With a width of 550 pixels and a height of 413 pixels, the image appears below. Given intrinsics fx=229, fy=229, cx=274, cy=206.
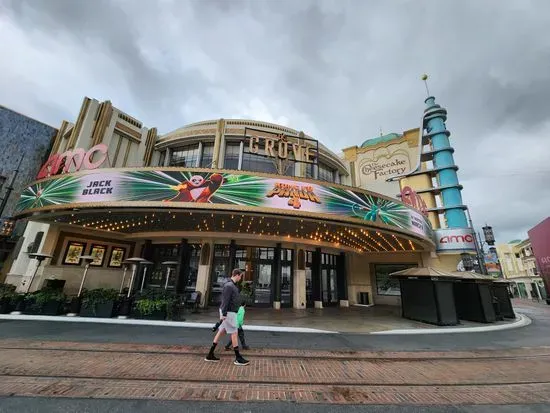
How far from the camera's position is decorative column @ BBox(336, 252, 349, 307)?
20.0 metres

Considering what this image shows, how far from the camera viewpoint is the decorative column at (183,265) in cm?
1609

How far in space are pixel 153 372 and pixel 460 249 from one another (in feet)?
83.3

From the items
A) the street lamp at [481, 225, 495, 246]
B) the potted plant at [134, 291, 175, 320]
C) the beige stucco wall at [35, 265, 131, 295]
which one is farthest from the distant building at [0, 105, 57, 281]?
the street lamp at [481, 225, 495, 246]

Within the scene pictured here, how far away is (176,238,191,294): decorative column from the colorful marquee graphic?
22.2ft

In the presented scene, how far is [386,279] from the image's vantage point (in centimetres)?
2259

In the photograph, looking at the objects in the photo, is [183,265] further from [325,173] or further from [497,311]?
[497,311]

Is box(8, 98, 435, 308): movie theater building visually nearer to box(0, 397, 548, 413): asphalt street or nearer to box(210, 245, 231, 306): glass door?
box(210, 245, 231, 306): glass door

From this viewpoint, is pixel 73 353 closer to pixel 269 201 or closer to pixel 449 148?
pixel 269 201

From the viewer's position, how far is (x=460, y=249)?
21047 mm

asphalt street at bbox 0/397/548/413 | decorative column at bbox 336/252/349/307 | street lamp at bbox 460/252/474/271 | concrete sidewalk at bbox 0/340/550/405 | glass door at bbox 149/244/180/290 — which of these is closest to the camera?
asphalt street at bbox 0/397/548/413

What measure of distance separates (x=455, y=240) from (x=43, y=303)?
2980 centimetres

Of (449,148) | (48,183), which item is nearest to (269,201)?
(48,183)

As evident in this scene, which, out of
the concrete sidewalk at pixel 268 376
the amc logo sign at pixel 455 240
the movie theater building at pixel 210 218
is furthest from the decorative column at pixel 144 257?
the amc logo sign at pixel 455 240

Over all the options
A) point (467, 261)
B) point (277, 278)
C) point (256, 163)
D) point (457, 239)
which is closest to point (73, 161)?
point (256, 163)
